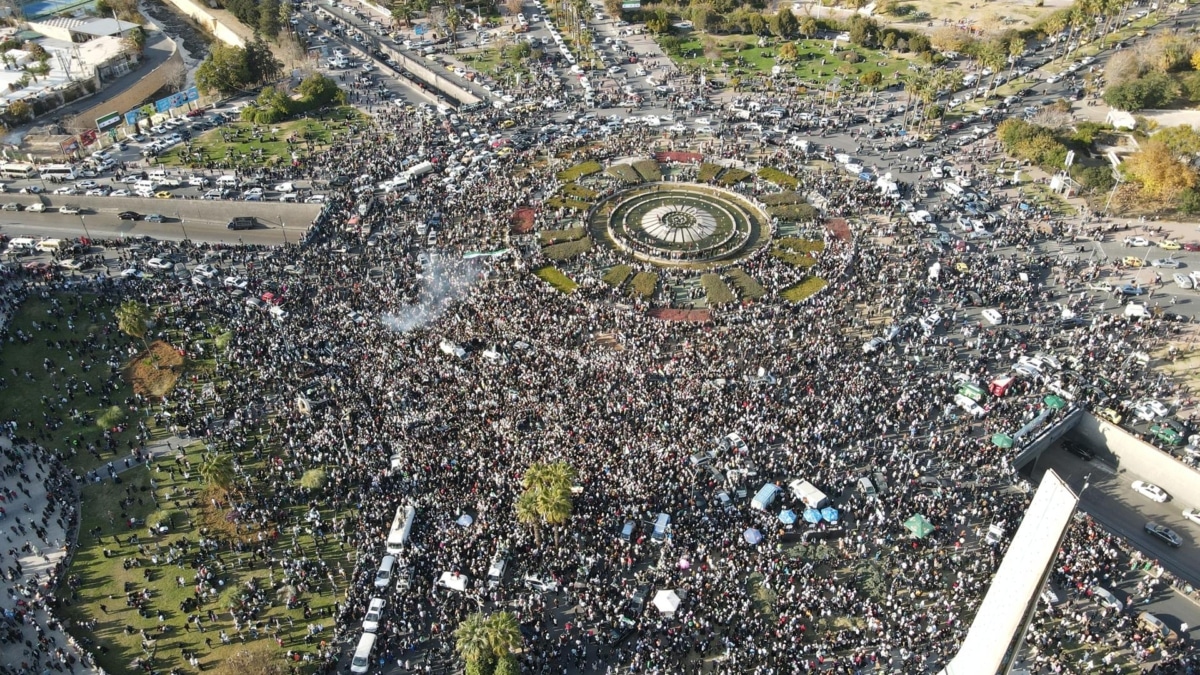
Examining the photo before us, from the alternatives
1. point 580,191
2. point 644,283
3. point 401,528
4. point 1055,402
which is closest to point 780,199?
point 580,191

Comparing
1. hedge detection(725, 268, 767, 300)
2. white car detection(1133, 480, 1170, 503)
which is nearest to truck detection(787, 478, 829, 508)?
white car detection(1133, 480, 1170, 503)

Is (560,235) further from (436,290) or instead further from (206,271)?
(206,271)

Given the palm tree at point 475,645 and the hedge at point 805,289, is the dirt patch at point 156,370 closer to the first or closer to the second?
the palm tree at point 475,645

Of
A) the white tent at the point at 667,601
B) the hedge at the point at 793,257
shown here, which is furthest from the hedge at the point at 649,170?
the white tent at the point at 667,601

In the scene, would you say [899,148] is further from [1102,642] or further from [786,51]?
[1102,642]

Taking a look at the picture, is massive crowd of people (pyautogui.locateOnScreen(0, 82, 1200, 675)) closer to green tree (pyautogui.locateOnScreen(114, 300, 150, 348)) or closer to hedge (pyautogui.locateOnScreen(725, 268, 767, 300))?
hedge (pyautogui.locateOnScreen(725, 268, 767, 300))

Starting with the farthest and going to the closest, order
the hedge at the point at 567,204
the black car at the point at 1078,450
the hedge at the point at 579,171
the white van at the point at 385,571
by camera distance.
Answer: the hedge at the point at 579,171, the hedge at the point at 567,204, the black car at the point at 1078,450, the white van at the point at 385,571

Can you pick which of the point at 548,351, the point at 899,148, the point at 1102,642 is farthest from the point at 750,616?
the point at 899,148
